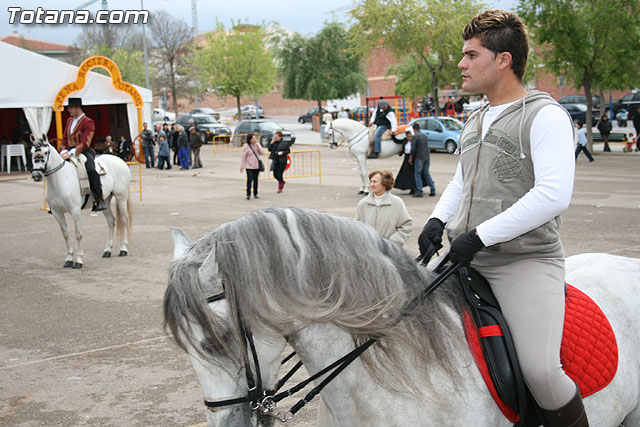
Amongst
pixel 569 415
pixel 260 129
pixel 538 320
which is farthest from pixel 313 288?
pixel 260 129

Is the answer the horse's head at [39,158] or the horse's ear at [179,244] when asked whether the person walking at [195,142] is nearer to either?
the horse's head at [39,158]

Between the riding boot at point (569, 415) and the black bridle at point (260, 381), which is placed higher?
the black bridle at point (260, 381)

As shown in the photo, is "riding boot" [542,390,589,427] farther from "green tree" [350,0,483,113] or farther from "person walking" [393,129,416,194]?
"green tree" [350,0,483,113]

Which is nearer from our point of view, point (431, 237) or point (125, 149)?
point (431, 237)

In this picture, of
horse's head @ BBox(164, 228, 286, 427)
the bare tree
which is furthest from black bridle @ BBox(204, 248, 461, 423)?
the bare tree

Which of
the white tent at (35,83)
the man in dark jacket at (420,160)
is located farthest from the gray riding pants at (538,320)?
the white tent at (35,83)

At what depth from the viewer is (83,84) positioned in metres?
26.9

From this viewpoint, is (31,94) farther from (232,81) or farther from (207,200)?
(232,81)

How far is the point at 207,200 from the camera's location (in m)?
18.2

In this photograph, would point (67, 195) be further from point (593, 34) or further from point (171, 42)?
point (171, 42)

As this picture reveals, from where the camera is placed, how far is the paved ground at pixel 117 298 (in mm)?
5348

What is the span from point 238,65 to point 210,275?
164 feet

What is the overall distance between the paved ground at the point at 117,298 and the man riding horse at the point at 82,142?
119 cm

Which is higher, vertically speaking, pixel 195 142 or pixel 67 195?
pixel 67 195
